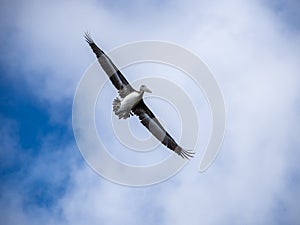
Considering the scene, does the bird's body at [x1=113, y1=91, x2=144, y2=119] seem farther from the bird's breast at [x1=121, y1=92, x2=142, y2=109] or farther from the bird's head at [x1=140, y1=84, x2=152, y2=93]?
the bird's head at [x1=140, y1=84, x2=152, y2=93]

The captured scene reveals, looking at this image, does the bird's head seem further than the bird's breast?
Yes

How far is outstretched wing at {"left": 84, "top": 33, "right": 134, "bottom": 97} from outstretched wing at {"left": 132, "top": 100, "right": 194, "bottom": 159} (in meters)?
1.94

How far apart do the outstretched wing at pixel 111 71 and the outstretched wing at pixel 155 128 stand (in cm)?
194

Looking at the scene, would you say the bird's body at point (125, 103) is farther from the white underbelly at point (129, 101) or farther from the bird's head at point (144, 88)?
the bird's head at point (144, 88)

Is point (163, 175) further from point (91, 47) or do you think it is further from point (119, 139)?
point (91, 47)

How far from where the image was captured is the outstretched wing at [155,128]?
3108 inches

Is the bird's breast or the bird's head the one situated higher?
the bird's head

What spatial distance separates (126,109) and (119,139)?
9.92ft

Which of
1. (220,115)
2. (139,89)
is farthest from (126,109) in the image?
(220,115)

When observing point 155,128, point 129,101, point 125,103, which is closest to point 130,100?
point 129,101

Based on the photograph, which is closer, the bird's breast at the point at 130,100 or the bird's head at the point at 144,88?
the bird's breast at the point at 130,100

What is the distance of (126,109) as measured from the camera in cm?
7756

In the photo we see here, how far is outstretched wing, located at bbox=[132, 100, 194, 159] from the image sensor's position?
78.9m

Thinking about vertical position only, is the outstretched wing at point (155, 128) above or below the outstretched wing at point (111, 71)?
below
